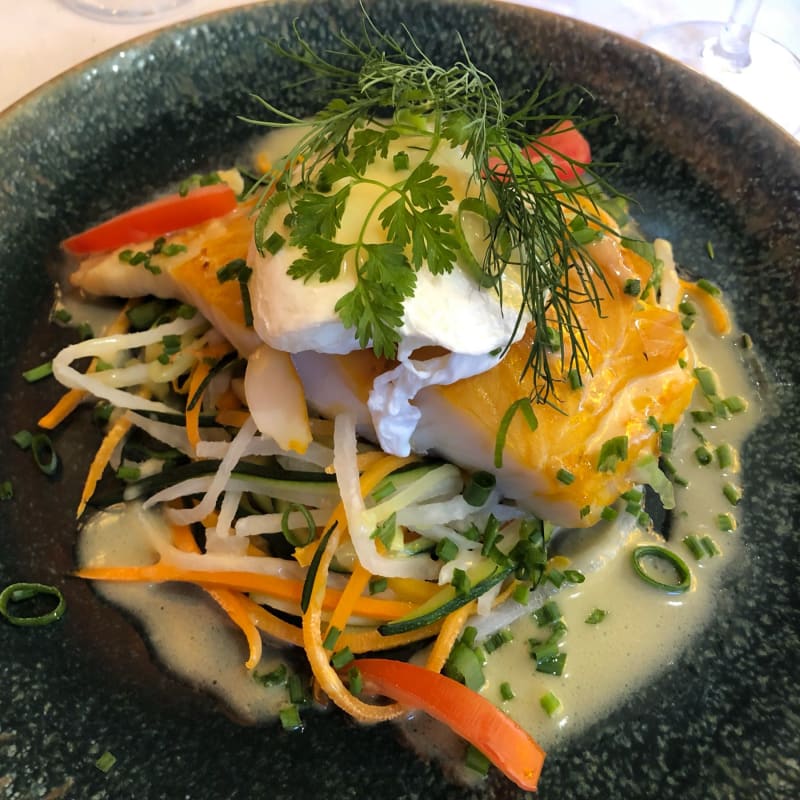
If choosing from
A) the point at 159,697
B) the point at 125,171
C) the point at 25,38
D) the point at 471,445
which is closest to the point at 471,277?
the point at 471,445

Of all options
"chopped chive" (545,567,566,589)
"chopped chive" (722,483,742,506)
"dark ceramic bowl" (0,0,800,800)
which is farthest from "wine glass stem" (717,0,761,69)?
"chopped chive" (545,567,566,589)

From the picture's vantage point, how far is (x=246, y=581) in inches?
79.3

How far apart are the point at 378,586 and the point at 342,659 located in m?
0.20

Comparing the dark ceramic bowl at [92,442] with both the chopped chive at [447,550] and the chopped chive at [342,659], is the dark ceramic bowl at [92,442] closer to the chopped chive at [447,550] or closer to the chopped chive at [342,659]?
the chopped chive at [342,659]

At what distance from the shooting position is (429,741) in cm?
184

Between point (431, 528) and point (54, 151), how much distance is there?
174 cm

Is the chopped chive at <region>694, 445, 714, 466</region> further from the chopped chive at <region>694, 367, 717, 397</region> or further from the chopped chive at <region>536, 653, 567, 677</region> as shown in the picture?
the chopped chive at <region>536, 653, 567, 677</region>

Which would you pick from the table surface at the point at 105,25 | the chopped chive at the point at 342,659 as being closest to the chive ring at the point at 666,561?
the chopped chive at the point at 342,659

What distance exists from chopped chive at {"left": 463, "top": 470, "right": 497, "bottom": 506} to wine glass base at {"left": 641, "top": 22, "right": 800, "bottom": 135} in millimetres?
2486

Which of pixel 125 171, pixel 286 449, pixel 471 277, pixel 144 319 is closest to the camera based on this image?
pixel 471 277

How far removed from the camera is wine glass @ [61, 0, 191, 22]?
377 cm

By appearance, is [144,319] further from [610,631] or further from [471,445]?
[610,631]

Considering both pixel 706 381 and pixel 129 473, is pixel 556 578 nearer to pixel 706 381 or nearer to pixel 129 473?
pixel 706 381

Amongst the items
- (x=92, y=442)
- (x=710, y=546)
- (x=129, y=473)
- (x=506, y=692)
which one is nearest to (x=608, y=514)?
(x=710, y=546)
